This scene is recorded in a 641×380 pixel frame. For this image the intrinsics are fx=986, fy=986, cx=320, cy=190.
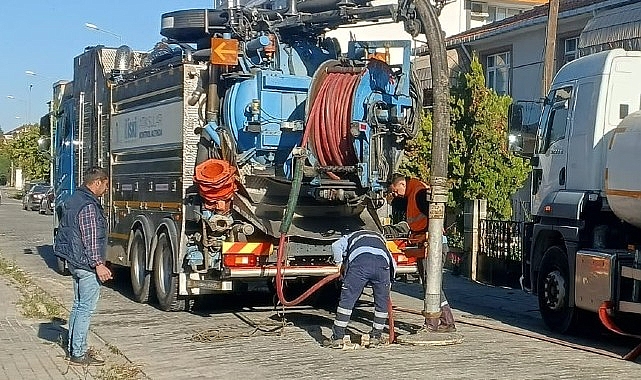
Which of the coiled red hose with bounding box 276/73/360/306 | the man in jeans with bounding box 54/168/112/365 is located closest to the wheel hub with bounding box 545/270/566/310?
the coiled red hose with bounding box 276/73/360/306

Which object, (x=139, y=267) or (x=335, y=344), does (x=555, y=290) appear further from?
(x=139, y=267)

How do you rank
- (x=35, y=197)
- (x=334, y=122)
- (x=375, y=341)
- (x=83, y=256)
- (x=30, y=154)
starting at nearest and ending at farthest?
1. (x=83, y=256)
2. (x=375, y=341)
3. (x=334, y=122)
4. (x=35, y=197)
5. (x=30, y=154)

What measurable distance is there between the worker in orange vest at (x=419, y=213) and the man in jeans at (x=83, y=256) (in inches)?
141

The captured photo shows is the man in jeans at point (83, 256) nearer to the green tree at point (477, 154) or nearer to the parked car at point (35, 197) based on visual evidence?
the green tree at point (477, 154)

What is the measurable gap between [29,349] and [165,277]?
10.6 feet

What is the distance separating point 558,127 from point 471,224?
6505 millimetres

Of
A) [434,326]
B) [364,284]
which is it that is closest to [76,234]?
[364,284]

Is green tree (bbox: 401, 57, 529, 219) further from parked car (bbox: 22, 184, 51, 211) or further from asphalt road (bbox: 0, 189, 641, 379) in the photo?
parked car (bbox: 22, 184, 51, 211)

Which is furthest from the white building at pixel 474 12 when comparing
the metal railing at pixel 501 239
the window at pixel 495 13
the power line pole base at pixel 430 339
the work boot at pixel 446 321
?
the power line pole base at pixel 430 339

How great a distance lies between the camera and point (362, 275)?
1040 centimetres

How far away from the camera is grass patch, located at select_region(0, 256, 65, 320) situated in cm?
1320

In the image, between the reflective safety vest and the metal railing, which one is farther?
the metal railing

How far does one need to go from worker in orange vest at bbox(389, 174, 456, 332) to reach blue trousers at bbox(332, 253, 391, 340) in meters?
0.81

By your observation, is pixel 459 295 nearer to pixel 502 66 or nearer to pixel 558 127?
pixel 558 127
